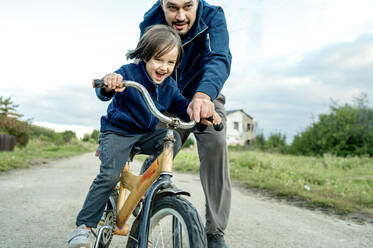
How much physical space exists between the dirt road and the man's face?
200cm

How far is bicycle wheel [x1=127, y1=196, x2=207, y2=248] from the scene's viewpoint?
5.34ft

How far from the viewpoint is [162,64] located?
7.12 ft

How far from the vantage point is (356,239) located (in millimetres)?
3570

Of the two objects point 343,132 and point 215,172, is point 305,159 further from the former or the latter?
point 215,172

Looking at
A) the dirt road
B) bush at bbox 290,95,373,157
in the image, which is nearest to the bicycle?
the dirt road

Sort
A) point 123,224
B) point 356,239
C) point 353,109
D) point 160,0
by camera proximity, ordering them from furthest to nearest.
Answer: point 353,109 → point 356,239 → point 160,0 → point 123,224

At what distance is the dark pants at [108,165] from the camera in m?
2.23

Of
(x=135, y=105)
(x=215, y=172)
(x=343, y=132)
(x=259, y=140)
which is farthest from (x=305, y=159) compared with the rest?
(x=259, y=140)

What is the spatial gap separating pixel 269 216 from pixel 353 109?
30.2 meters

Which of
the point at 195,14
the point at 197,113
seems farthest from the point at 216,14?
the point at 197,113

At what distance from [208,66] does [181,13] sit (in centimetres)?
47

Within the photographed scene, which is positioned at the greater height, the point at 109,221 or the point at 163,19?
the point at 163,19

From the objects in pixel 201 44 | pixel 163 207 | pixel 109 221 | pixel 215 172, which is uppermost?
pixel 201 44

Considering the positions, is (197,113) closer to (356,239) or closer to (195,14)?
(195,14)
